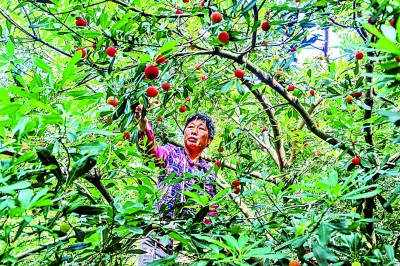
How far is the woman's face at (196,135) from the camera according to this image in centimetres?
221

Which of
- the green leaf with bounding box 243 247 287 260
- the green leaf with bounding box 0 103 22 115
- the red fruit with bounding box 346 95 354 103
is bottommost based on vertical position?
the green leaf with bounding box 243 247 287 260

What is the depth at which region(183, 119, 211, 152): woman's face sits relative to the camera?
221 cm

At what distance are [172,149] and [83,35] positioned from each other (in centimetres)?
96

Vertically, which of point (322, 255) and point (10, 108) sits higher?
point (10, 108)

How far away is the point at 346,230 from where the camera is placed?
891 millimetres

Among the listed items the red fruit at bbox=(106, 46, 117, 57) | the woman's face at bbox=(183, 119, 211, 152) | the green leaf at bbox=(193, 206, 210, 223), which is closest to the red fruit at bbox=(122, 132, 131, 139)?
the woman's face at bbox=(183, 119, 211, 152)

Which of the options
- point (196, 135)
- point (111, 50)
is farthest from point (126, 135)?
point (111, 50)

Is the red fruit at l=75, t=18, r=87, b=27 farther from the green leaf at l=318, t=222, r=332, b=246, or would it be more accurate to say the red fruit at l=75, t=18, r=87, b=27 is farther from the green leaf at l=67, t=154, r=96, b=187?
the green leaf at l=318, t=222, r=332, b=246

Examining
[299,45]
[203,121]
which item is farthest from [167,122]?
[299,45]

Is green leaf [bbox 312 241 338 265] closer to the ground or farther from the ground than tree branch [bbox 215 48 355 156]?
closer to the ground

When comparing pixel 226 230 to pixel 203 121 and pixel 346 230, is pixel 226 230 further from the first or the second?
A: pixel 203 121

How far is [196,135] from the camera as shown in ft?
7.27

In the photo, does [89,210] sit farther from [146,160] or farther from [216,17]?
[216,17]

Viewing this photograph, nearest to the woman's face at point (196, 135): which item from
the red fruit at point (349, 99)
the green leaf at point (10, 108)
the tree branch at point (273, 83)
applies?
the tree branch at point (273, 83)
